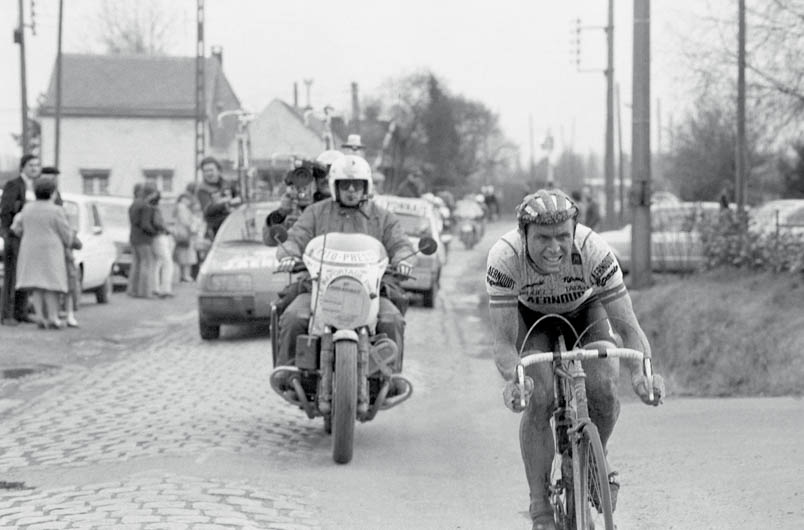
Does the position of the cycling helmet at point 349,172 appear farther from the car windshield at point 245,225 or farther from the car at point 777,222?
the car at point 777,222

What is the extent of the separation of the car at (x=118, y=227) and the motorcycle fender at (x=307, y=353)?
16.5 metres

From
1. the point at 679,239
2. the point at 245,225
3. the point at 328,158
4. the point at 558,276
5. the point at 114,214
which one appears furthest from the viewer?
the point at 114,214

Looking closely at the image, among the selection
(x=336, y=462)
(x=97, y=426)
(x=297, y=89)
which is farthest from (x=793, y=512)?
(x=297, y=89)

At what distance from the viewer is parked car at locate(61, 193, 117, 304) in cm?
2070

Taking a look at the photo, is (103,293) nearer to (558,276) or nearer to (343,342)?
(343,342)

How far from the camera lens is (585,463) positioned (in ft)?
17.8

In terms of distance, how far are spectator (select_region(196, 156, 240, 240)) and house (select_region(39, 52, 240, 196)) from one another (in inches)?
1958

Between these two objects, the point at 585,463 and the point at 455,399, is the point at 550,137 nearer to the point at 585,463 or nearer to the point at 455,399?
the point at 455,399

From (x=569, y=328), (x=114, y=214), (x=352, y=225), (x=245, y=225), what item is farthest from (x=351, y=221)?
Result: (x=114, y=214)

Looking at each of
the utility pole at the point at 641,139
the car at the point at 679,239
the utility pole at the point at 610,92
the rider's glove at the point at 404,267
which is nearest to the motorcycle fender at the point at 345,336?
the rider's glove at the point at 404,267

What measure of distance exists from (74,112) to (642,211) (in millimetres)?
54280

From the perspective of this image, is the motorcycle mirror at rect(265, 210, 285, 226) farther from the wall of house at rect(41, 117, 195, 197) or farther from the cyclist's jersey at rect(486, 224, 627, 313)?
the wall of house at rect(41, 117, 195, 197)

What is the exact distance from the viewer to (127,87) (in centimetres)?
7212

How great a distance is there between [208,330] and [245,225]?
58.1 inches
